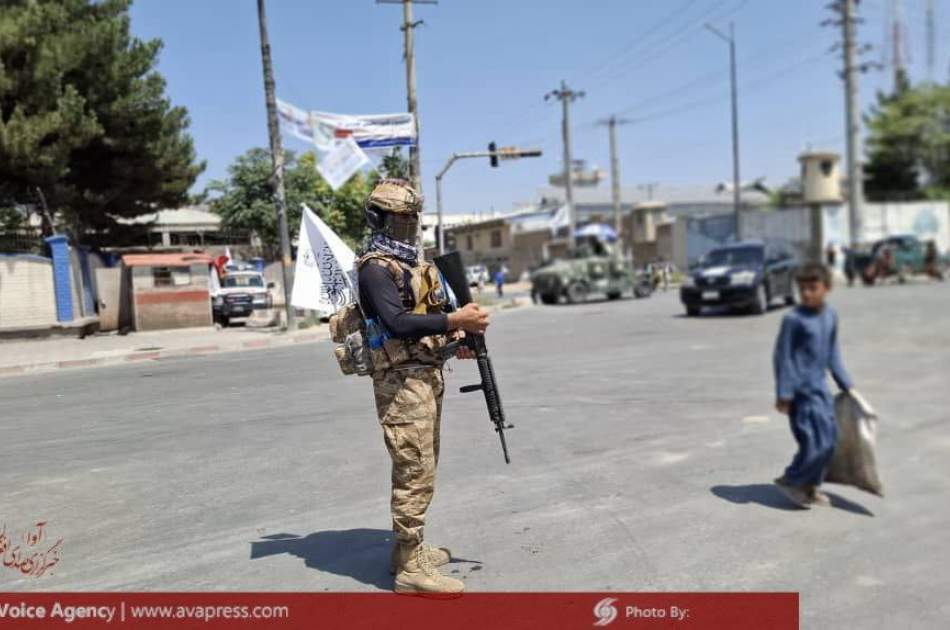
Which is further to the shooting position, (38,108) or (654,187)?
(654,187)

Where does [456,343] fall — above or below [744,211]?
below

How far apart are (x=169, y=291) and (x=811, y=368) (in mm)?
→ 13844

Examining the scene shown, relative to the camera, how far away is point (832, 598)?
2814 mm

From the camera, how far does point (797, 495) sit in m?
3.57

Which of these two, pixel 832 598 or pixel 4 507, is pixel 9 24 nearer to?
pixel 4 507

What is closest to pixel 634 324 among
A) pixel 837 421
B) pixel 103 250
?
pixel 837 421

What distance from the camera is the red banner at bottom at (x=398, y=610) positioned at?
2.32 metres

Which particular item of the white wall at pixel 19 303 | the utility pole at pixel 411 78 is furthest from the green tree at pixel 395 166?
the white wall at pixel 19 303

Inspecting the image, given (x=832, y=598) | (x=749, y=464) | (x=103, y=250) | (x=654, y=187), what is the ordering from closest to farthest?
(x=832, y=598) < (x=749, y=464) < (x=103, y=250) < (x=654, y=187)

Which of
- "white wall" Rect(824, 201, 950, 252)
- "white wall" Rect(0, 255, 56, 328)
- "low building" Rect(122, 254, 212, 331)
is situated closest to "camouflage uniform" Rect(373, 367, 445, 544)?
"white wall" Rect(0, 255, 56, 328)

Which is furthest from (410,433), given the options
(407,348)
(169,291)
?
(169,291)

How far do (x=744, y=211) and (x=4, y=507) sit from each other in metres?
5.03

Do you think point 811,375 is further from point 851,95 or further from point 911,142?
point 911,142

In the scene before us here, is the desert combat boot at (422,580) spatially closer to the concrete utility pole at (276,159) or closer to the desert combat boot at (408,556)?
the desert combat boot at (408,556)
